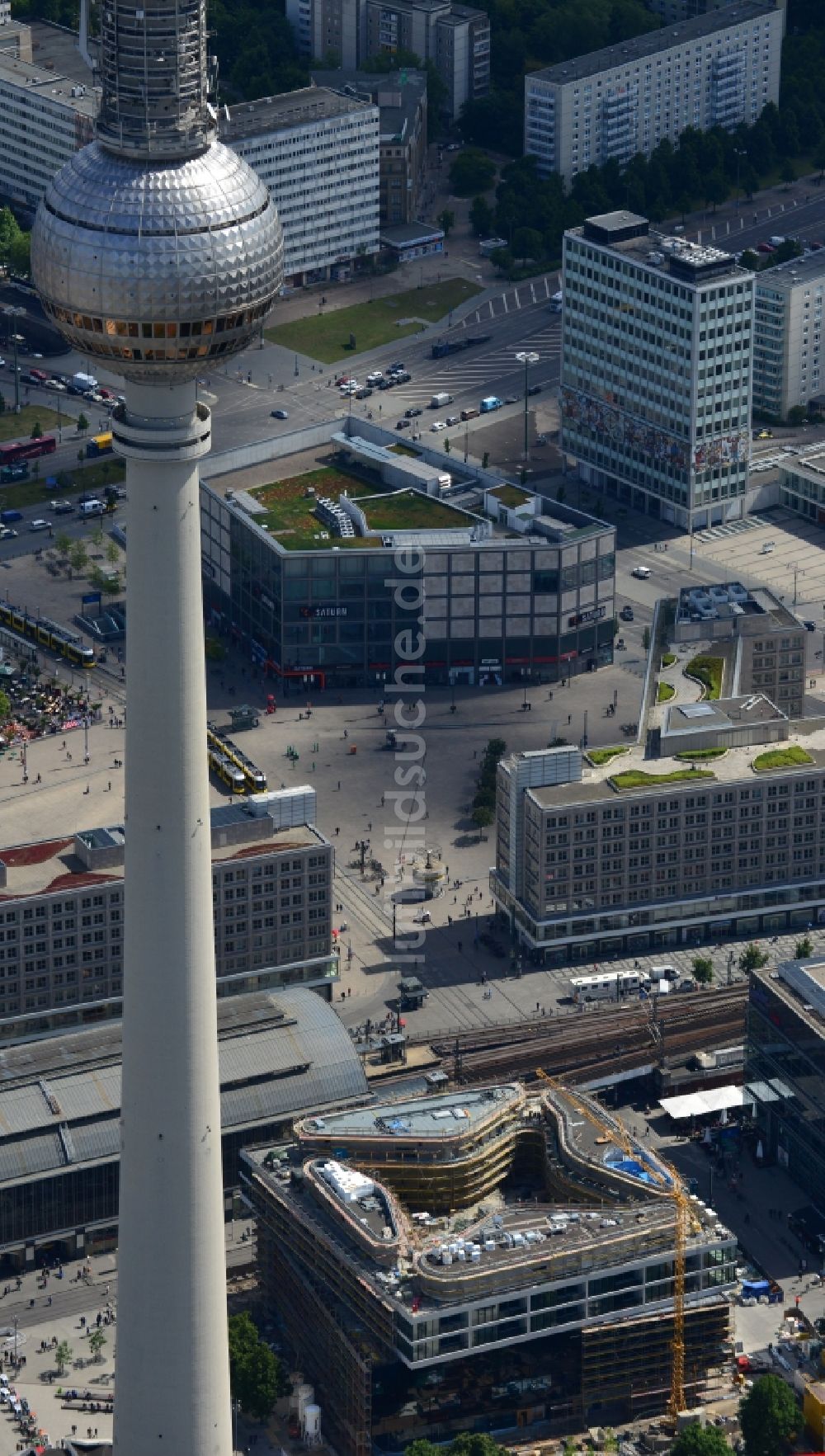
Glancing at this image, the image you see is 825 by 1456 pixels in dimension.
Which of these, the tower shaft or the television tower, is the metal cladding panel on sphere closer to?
the television tower

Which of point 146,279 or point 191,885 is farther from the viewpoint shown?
point 191,885

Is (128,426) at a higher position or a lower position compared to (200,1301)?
higher

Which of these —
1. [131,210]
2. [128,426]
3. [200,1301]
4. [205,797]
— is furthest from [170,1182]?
[131,210]

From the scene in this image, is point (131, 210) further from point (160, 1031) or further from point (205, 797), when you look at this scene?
point (160, 1031)

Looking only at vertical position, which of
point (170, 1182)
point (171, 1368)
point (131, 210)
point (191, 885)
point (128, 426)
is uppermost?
point (131, 210)

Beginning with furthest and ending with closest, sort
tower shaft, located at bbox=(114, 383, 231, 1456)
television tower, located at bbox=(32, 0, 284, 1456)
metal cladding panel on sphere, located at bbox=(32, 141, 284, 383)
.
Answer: tower shaft, located at bbox=(114, 383, 231, 1456) < television tower, located at bbox=(32, 0, 284, 1456) < metal cladding panel on sphere, located at bbox=(32, 141, 284, 383)

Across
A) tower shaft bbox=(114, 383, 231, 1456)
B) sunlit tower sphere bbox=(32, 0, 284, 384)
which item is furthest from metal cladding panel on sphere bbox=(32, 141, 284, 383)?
tower shaft bbox=(114, 383, 231, 1456)
